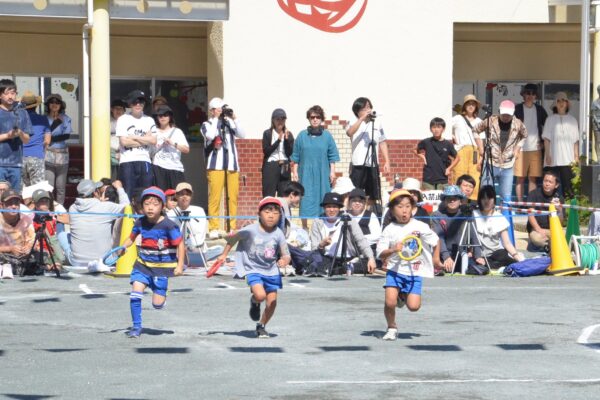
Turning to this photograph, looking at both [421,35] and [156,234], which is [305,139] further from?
[156,234]

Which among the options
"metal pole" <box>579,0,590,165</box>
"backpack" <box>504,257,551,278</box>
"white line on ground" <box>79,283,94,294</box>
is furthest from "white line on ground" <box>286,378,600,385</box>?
"metal pole" <box>579,0,590,165</box>

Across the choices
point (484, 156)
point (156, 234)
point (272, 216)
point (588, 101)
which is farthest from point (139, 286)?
point (588, 101)

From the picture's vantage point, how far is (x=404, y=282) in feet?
42.4

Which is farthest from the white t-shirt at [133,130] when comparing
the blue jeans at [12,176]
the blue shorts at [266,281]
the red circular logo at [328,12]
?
the blue shorts at [266,281]

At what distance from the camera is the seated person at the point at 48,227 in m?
17.5

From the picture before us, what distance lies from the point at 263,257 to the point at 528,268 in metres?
5.87

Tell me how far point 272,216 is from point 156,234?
40.5 inches

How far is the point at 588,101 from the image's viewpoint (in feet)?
73.8

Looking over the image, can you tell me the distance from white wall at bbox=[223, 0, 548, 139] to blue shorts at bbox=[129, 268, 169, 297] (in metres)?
9.83

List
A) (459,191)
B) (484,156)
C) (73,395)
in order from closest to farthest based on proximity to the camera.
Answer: (73,395), (459,191), (484,156)

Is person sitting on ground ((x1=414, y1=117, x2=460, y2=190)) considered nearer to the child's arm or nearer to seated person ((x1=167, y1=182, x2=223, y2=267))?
seated person ((x1=167, y1=182, x2=223, y2=267))

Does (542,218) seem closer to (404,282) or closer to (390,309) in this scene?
(404,282)

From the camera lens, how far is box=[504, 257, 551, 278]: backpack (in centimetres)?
1791

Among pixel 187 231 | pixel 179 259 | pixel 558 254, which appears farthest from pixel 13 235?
pixel 558 254
